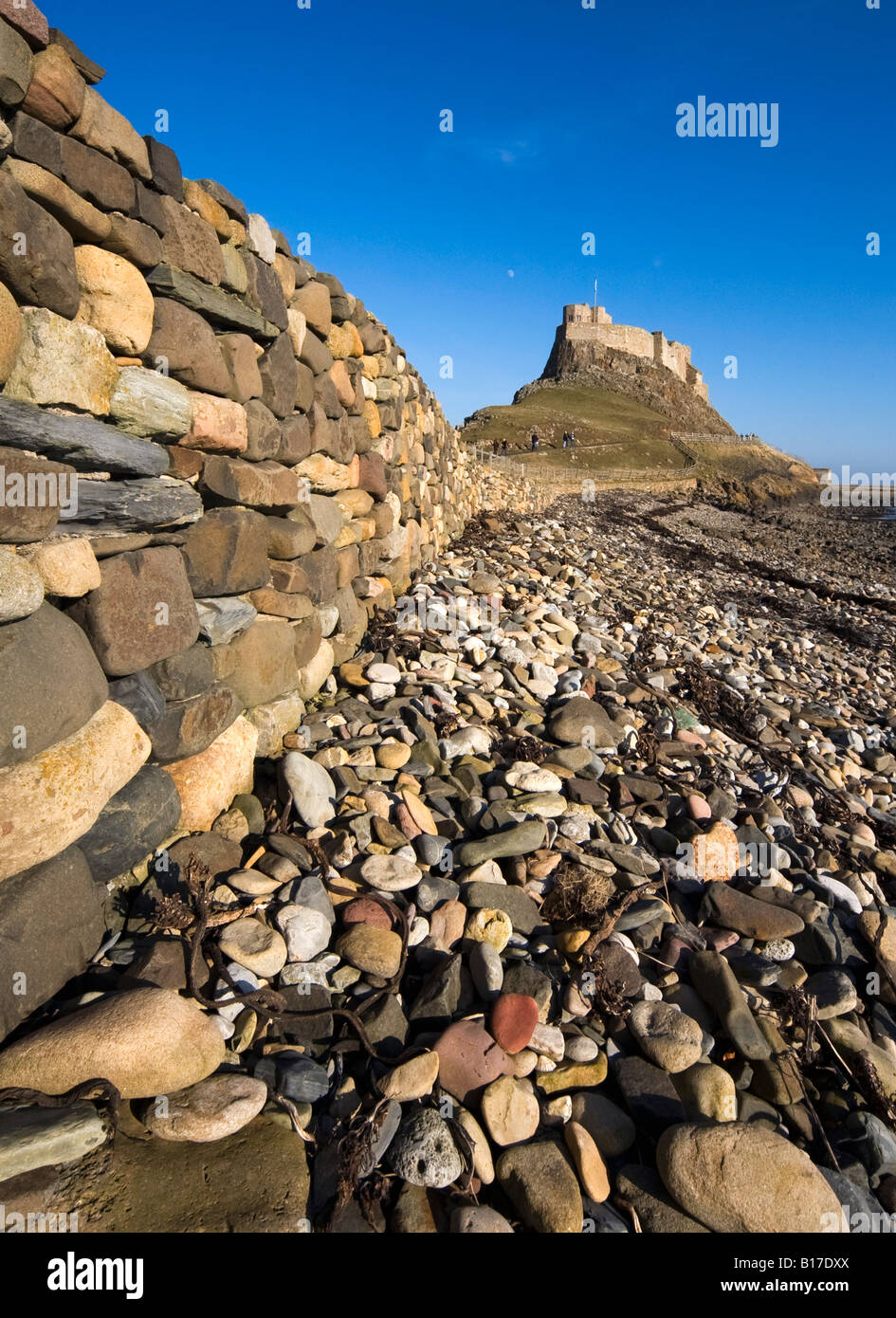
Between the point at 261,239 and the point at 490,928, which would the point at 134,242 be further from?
the point at 490,928

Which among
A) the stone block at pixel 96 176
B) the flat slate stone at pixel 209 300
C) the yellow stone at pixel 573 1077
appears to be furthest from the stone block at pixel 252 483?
the yellow stone at pixel 573 1077

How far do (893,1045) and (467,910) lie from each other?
73.8 inches

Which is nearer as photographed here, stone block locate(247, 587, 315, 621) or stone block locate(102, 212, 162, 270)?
stone block locate(102, 212, 162, 270)

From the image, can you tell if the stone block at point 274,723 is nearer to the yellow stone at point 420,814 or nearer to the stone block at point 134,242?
the yellow stone at point 420,814

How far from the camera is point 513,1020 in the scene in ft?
8.21

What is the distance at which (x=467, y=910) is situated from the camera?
3.01 meters

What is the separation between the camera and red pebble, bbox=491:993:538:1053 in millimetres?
2465

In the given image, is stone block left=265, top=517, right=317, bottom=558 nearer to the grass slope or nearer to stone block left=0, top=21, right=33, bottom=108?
stone block left=0, top=21, right=33, bottom=108

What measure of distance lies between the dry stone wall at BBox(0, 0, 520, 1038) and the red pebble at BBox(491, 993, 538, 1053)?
146 cm

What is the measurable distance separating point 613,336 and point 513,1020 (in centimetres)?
8564

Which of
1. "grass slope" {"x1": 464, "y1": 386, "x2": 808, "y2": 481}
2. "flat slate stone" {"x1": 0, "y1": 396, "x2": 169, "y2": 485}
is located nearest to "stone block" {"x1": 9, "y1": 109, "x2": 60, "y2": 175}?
"flat slate stone" {"x1": 0, "y1": 396, "x2": 169, "y2": 485}

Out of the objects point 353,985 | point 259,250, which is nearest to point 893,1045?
point 353,985
